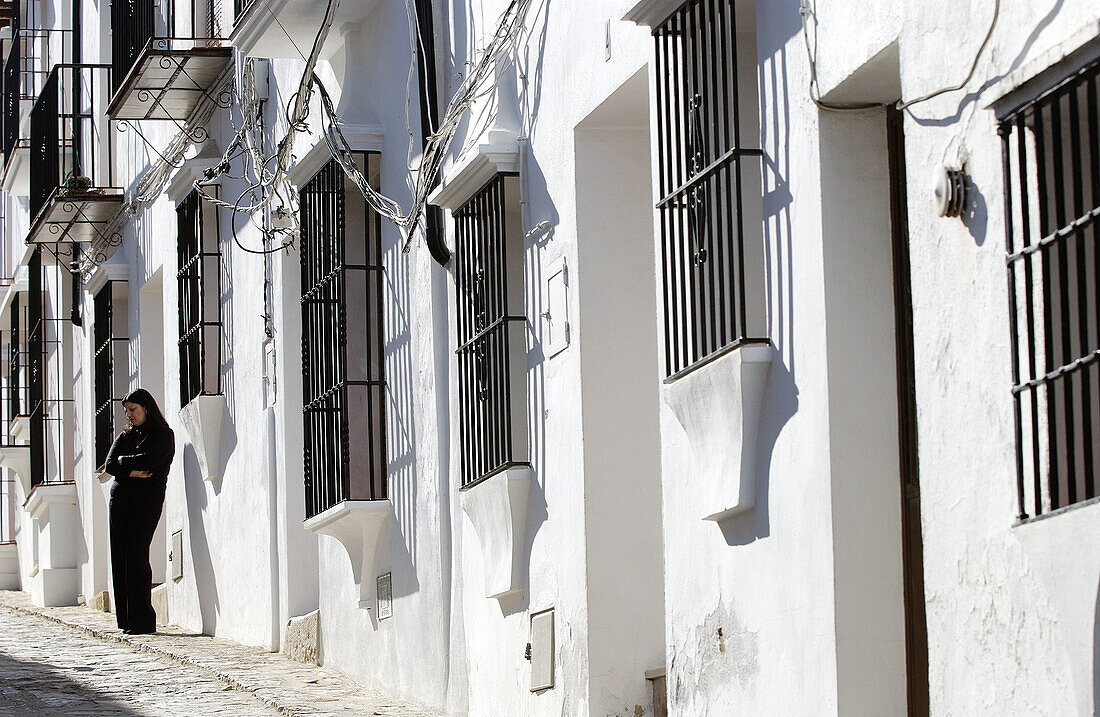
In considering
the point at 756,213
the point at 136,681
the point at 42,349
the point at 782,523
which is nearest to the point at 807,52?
the point at 756,213

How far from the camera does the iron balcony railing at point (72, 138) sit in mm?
17453

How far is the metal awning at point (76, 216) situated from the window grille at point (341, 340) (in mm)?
6462

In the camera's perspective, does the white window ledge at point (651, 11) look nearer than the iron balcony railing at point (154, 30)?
Yes

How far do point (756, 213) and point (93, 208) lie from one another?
39.6 ft

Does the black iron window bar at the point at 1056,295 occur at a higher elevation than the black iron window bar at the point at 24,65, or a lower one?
lower

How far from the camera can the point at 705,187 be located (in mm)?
6258

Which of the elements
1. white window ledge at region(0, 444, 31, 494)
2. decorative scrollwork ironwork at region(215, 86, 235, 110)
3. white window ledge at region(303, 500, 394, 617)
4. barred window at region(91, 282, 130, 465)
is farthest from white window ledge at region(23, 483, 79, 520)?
white window ledge at region(303, 500, 394, 617)

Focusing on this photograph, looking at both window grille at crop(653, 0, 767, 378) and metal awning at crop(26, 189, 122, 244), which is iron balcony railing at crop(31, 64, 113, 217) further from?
window grille at crop(653, 0, 767, 378)

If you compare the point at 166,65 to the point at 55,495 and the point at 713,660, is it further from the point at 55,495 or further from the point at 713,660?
the point at 713,660

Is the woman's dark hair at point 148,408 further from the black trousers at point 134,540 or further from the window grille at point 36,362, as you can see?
the window grille at point 36,362

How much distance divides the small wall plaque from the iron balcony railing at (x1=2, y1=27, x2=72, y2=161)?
11.2 meters

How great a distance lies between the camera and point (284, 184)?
39.0 ft

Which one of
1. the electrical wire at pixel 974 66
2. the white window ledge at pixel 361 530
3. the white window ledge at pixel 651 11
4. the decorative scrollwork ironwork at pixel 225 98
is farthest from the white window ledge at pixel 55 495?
the electrical wire at pixel 974 66

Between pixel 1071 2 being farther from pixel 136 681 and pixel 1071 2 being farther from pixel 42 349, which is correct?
pixel 42 349
